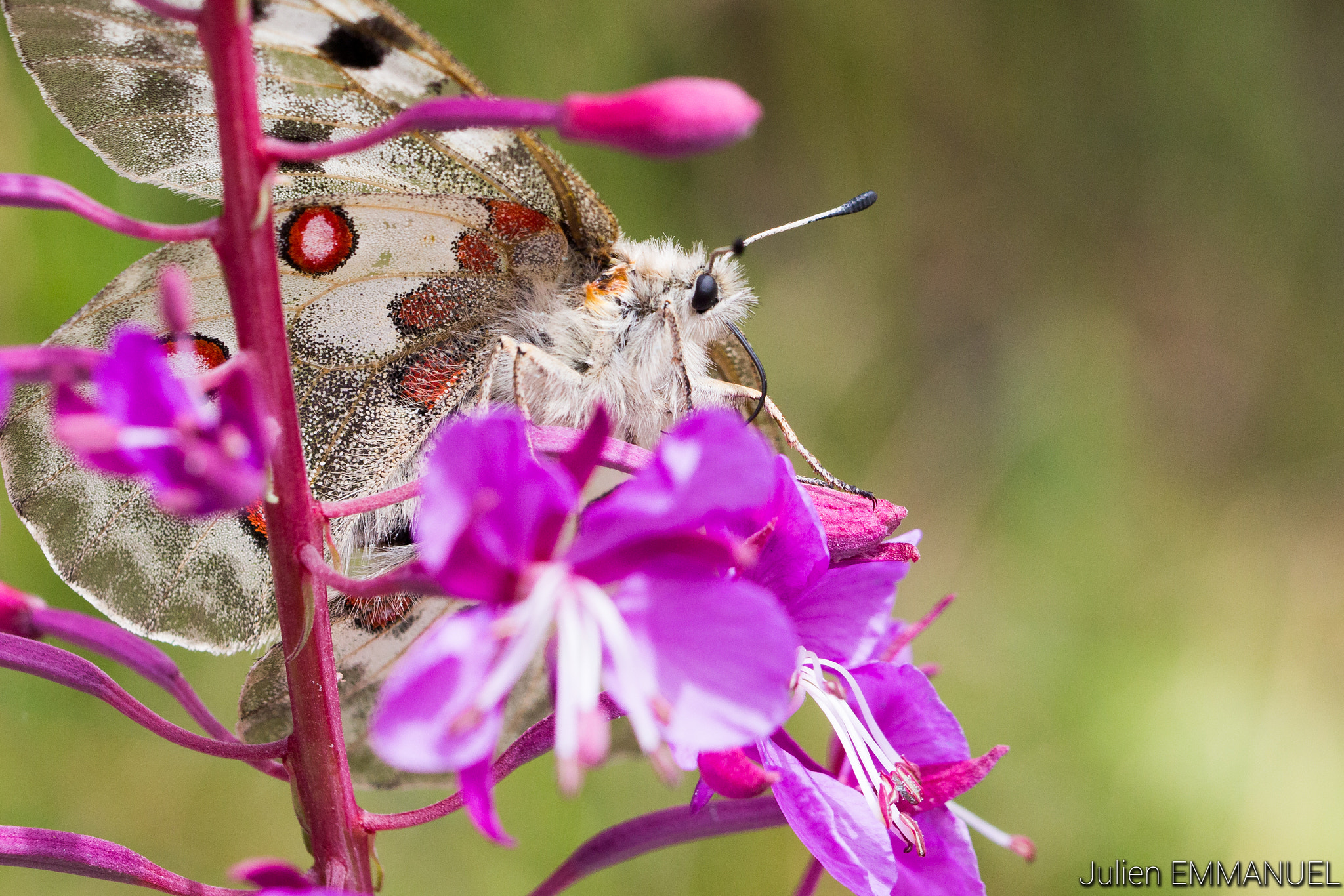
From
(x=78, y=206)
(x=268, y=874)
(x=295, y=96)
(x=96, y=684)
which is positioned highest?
(x=295, y=96)

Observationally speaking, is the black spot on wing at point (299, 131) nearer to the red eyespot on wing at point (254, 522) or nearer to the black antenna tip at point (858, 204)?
the red eyespot on wing at point (254, 522)

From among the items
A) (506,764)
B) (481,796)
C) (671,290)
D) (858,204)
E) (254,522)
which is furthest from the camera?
(858,204)

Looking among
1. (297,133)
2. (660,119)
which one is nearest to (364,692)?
(297,133)

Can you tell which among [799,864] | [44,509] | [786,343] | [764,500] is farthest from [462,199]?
[786,343]

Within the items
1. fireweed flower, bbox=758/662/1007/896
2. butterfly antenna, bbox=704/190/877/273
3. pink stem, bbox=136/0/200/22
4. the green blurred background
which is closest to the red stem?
pink stem, bbox=136/0/200/22

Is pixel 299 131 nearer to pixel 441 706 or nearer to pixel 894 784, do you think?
pixel 441 706

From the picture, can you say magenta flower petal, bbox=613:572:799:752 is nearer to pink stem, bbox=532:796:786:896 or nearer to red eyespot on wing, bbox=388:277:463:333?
pink stem, bbox=532:796:786:896
